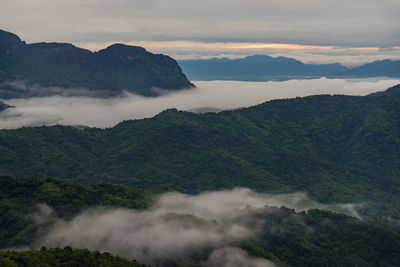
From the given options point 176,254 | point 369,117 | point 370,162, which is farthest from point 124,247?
point 369,117

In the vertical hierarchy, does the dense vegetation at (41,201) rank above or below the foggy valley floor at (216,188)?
above

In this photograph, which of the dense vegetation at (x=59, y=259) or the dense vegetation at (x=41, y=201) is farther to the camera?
the dense vegetation at (x=41, y=201)

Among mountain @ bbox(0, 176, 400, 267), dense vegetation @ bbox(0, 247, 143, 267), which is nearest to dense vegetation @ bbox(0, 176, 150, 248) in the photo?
mountain @ bbox(0, 176, 400, 267)

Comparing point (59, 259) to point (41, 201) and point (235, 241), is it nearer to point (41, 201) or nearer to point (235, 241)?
point (41, 201)

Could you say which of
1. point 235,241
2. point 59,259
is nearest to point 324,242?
point 235,241

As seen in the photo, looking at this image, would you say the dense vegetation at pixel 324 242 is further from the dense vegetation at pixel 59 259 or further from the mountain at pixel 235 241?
the dense vegetation at pixel 59 259

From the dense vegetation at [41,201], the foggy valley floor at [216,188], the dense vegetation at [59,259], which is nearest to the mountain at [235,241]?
the dense vegetation at [41,201]
